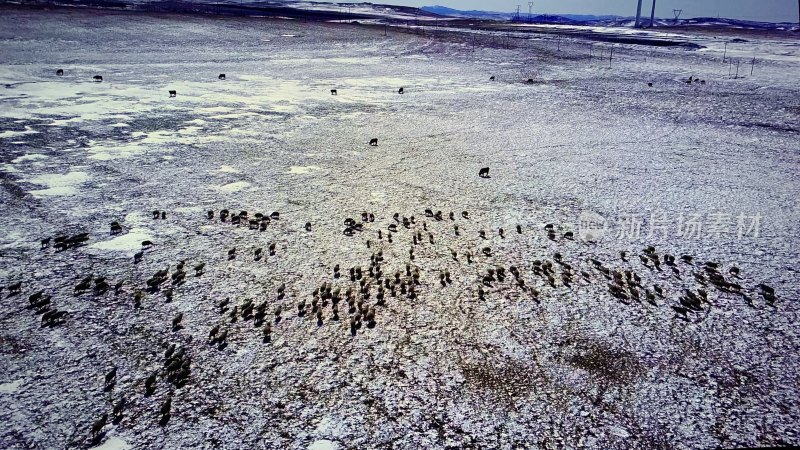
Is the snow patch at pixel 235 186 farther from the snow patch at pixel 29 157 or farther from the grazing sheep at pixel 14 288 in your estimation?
the snow patch at pixel 29 157

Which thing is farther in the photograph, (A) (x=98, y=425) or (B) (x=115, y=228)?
(B) (x=115, y=228)

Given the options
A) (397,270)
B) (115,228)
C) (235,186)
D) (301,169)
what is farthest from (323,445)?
(301,169)

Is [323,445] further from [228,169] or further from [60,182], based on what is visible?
[60,182]

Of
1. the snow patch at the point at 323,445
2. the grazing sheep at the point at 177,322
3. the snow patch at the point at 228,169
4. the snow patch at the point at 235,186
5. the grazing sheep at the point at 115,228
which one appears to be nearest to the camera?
the snow patch at the point at 323,445

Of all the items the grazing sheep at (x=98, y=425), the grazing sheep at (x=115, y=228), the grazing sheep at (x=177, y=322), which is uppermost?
the grazing sheep at (x=115, y=228)

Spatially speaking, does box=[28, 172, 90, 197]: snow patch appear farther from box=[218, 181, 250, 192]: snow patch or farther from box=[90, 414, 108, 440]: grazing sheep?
box=[90, 414, 108, 440]: grazing sheep

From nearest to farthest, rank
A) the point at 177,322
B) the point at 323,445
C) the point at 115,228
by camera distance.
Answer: the point at 323,445, the point at 177,322, the point at 115,228

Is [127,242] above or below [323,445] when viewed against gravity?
above

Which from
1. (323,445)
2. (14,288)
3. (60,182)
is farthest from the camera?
(60,182)

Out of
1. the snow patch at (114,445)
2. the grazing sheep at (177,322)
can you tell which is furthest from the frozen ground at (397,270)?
the grazing sheep at (177,322)

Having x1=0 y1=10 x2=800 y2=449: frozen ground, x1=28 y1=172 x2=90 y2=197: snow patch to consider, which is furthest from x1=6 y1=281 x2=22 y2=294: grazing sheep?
x1=28 y1=172 x2=90 y2=197: snow patch
